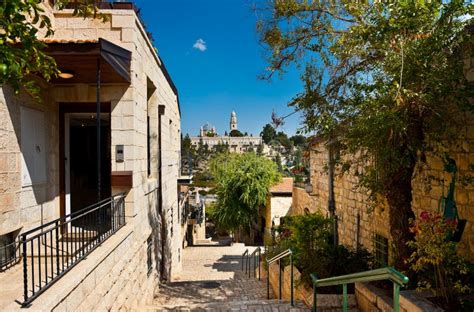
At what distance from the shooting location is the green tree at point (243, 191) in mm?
19469


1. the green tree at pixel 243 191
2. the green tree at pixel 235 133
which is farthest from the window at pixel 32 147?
the green tree at pixel 235 133

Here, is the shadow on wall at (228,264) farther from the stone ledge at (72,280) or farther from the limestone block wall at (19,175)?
the stone ledge at (72,280)

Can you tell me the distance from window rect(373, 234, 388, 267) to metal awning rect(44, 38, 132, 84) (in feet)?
19.2

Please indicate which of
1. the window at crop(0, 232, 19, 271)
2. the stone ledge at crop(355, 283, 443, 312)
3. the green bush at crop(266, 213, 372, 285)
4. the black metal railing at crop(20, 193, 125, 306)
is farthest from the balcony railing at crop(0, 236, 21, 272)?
the stone ledge at crop(355, 283, 443, 312)

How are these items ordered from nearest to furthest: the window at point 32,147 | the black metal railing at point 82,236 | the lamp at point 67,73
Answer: the black metal railing at point 82,236 < the window at point 32,147 < the lamp at point 67,73

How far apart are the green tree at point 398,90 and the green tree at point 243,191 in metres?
14.2

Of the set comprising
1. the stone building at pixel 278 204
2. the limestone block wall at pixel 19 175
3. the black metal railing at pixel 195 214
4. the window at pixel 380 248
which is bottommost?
the black metal railing at pixel 195 214

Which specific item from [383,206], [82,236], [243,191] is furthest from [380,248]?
[243,191]

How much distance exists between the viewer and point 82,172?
8.22 meters

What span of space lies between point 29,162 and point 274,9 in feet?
16.4

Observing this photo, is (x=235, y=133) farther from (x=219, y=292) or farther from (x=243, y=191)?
(x=219, y=292)

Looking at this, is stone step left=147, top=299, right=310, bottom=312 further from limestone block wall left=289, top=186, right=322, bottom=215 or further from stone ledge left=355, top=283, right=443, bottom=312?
limestone block wall left=289, top=186, right=322, bottom=215

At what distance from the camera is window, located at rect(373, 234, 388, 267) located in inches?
259

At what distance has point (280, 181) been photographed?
20375 mm
